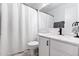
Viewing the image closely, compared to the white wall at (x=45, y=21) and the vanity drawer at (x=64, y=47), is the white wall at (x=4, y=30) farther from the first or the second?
the vanity drawer at (x=64, y=47)

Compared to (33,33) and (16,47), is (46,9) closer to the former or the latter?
(33,33)

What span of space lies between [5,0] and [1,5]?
0.12 metres

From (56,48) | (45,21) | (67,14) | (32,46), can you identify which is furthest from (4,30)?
(67,14)

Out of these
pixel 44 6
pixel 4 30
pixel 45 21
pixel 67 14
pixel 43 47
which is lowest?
pixel 43 47

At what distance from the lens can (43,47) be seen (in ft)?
4.26

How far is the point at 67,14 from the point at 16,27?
997 millimetres

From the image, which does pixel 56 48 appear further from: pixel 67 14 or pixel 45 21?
pixel 67 14

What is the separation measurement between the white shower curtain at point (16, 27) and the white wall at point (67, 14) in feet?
1.38

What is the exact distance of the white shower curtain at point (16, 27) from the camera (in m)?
1.26

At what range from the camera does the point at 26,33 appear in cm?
134

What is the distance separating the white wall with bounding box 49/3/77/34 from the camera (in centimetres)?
120

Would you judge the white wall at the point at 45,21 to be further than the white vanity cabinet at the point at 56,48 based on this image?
Yes

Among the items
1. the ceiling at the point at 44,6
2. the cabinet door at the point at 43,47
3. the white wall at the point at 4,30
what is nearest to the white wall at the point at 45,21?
the ceiling at the point at 44,6

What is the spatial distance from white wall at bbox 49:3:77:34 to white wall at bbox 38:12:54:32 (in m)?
0.11
